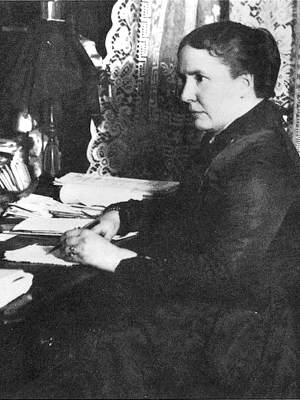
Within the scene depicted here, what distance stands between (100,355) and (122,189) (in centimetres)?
86

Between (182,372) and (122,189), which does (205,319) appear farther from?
(122,189)

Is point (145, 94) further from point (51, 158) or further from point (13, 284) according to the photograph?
point (13, 284)

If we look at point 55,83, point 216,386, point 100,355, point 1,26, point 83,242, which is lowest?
point 216,386

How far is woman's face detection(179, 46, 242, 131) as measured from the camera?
130cm

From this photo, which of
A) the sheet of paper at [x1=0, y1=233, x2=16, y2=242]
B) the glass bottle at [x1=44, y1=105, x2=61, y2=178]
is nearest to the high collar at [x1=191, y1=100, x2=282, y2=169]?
the sheet of paper at [x1=0, y1=233, x2=16, y2=242]

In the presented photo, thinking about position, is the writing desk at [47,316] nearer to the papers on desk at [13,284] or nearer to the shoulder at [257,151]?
the papers on desk at [13,284]

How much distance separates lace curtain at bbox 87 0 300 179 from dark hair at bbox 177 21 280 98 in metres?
0.71

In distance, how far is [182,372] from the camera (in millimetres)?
1080

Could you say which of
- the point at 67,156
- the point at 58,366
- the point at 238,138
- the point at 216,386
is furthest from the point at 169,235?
the point at 67,156

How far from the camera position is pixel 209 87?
1319 millimetres

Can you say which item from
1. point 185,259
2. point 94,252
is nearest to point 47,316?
point 94,252

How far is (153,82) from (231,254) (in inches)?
47.4

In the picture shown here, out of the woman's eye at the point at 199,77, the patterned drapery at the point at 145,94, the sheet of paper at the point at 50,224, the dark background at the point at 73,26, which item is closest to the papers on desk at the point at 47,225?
the sheet of paper at the point at 50,224

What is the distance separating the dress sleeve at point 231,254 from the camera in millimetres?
1097
